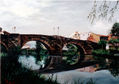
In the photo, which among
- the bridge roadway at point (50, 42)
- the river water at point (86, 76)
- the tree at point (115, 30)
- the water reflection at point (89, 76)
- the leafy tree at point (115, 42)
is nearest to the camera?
the river water at point (86, 76)

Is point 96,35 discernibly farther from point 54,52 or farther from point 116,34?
point 54,52

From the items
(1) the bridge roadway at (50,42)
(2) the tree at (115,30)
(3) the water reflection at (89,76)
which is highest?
(2) the tree at (115,30)

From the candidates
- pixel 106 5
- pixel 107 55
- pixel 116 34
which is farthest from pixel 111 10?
pixel 116 34

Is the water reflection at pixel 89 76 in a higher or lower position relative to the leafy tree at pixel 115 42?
lower

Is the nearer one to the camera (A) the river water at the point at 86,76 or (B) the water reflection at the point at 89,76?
(A) the river water at the point at 86,76

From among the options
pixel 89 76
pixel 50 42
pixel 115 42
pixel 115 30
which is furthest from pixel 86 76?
pixel 115 30

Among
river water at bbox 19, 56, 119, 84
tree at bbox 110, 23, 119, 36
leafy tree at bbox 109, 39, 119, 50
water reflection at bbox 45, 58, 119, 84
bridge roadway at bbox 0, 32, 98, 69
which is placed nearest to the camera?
river water at bbox 19, 56, 119, 84

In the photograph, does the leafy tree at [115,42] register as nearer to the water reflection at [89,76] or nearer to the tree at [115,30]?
the tree at [115,30]

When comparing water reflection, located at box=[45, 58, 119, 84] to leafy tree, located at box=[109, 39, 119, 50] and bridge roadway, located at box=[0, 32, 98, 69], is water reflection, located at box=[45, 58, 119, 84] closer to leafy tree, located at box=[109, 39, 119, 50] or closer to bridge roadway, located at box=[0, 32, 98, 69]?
bridge roadway, located at box=[0, 32, 98, 69]

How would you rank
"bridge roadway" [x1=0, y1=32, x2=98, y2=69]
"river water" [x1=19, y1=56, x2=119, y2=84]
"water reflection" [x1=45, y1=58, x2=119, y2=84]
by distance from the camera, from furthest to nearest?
"bridge roadway" [x1=0, y1=32, x2=98, y2=69] < "water reflection" [x1=45, y1=58, x2=119, y2=84] < "river water" [x1=19, y1=56, x2=119, y2=84]

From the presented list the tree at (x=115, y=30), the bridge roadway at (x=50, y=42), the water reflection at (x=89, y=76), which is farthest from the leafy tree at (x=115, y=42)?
the water reflection at (x=89, y=76)

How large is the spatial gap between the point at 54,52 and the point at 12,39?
11903 mm

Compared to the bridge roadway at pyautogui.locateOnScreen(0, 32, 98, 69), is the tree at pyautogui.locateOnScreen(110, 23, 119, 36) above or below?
above

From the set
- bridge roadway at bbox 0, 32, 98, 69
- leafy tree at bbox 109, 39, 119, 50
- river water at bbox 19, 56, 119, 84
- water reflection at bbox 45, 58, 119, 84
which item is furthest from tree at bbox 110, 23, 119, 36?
river water at bbox 19, 56, 119, 84
